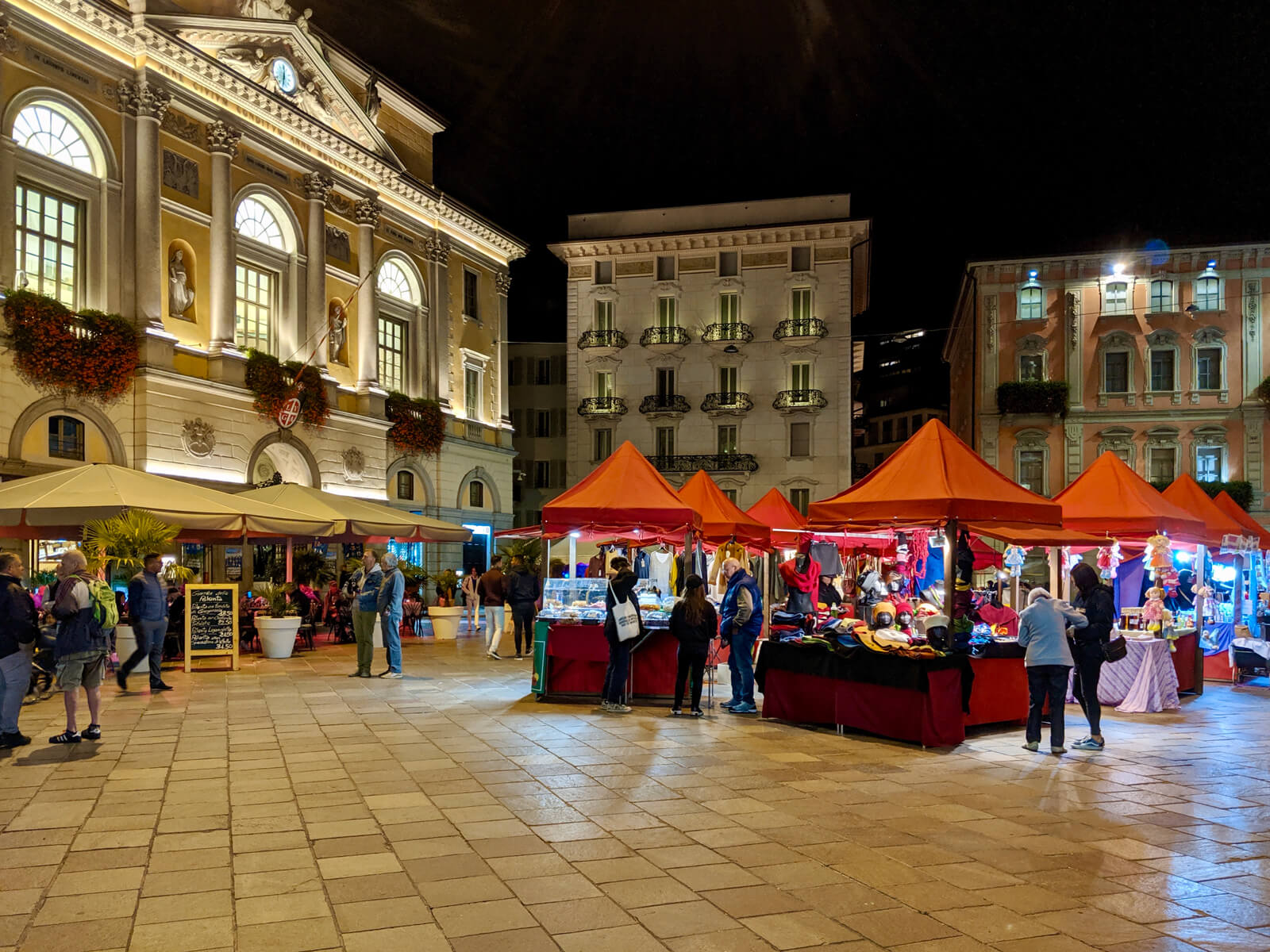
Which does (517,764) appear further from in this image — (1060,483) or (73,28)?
(1060,483)

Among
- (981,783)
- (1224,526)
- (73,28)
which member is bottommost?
(981,783)

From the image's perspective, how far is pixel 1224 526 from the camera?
16.9m

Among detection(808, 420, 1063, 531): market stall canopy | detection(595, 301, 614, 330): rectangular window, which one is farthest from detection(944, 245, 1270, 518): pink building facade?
detection(808, 420, 1063, 531): market stall canopy

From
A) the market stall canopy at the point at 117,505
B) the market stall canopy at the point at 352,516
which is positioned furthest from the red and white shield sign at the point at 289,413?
the market stall canopy at the point at 117,505

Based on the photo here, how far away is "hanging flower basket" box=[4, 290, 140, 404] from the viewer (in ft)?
60.5

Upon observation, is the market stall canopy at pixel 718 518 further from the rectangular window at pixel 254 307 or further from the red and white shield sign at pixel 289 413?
the rectangular window at pixel 254 307

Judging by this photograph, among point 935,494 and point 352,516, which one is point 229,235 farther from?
point 935,494

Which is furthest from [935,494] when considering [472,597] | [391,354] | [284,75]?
[391,354]

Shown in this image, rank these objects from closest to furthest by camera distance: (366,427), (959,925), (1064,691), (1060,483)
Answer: (959,925)
(1064,691)
(366,427)
(1060,483)

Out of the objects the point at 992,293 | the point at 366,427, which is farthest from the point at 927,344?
the point at 366,427

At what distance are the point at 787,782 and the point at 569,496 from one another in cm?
579

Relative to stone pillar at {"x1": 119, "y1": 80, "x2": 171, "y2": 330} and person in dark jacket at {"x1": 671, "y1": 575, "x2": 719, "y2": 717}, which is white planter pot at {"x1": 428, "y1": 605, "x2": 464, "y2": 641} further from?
person in dark jacket at {"x1": 671, "y1": 575, "x2": 719, "y2": 717}

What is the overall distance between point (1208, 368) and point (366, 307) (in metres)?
28.8

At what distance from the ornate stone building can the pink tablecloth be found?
729 inches
